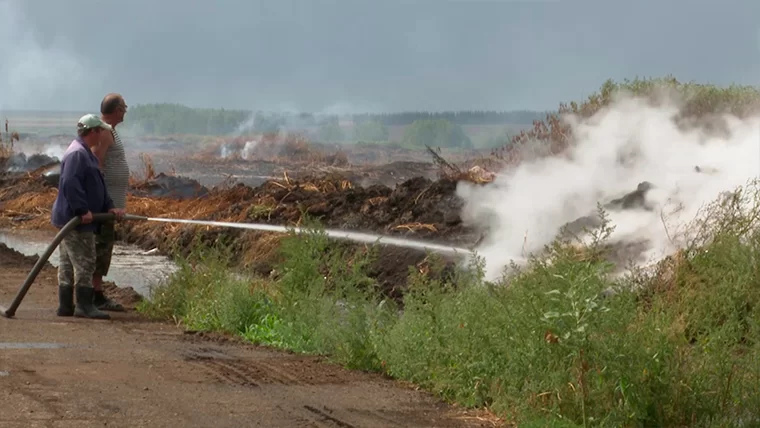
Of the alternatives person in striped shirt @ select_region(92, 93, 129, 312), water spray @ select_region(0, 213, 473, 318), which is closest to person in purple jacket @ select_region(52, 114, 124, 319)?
water spray @ select_region(0, 213, 473, 318)

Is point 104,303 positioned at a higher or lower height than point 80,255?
lower

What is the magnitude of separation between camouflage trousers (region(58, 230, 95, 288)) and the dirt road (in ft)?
2.41

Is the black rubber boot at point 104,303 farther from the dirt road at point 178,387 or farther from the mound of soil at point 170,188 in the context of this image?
the mound of soil at point 170,188

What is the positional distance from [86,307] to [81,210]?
3.20 feet

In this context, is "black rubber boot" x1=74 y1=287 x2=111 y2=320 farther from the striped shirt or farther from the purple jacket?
the striped shirt

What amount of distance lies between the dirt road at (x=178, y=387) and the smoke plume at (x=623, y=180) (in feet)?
14.7

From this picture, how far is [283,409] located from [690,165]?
32.0 ft

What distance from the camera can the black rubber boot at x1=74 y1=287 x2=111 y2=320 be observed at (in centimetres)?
1216

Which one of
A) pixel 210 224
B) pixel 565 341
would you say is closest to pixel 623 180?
pixel 210 224

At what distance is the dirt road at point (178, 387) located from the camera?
762cm

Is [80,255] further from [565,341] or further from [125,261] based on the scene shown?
[125,261]

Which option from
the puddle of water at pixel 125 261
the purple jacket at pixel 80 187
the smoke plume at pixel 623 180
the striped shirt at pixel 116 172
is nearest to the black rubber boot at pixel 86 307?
the purple jacket at pixel 80 187

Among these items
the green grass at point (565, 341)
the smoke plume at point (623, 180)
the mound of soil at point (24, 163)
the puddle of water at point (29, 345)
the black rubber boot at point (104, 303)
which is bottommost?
the black rubber boot at point (104, 303)

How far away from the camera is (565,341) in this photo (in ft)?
24.2
